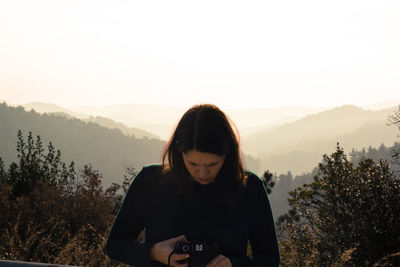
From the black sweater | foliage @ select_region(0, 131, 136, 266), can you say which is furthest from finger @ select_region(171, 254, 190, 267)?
foliage @ select_region(0, 131, 136, 266)

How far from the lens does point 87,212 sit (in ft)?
25.0

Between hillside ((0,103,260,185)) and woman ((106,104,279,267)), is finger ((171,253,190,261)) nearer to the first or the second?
woman ((106,104,279,267))

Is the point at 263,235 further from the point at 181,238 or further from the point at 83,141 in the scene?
the point at 83,141

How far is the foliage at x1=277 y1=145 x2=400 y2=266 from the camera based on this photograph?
6176 mm

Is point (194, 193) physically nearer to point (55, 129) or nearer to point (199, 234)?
point (199, 234)

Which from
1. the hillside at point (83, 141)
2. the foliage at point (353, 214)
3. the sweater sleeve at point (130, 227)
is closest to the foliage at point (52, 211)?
the foliage at point (353, 214)

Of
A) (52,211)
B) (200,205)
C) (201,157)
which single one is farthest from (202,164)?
(52,211)

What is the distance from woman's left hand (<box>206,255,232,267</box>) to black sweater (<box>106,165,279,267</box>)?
0.10m

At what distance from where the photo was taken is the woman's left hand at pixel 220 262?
5.01ft

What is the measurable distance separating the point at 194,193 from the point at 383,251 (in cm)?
518

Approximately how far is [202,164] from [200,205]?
0.17 m

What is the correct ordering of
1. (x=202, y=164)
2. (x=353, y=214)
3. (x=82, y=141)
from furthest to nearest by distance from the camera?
(x=82, y=141) → (x=353, y=214) → (x=202, y=164)

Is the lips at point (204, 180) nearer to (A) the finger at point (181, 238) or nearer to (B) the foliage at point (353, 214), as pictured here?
(A) the finger at point (181, 238)

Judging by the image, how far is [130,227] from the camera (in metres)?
1.68
